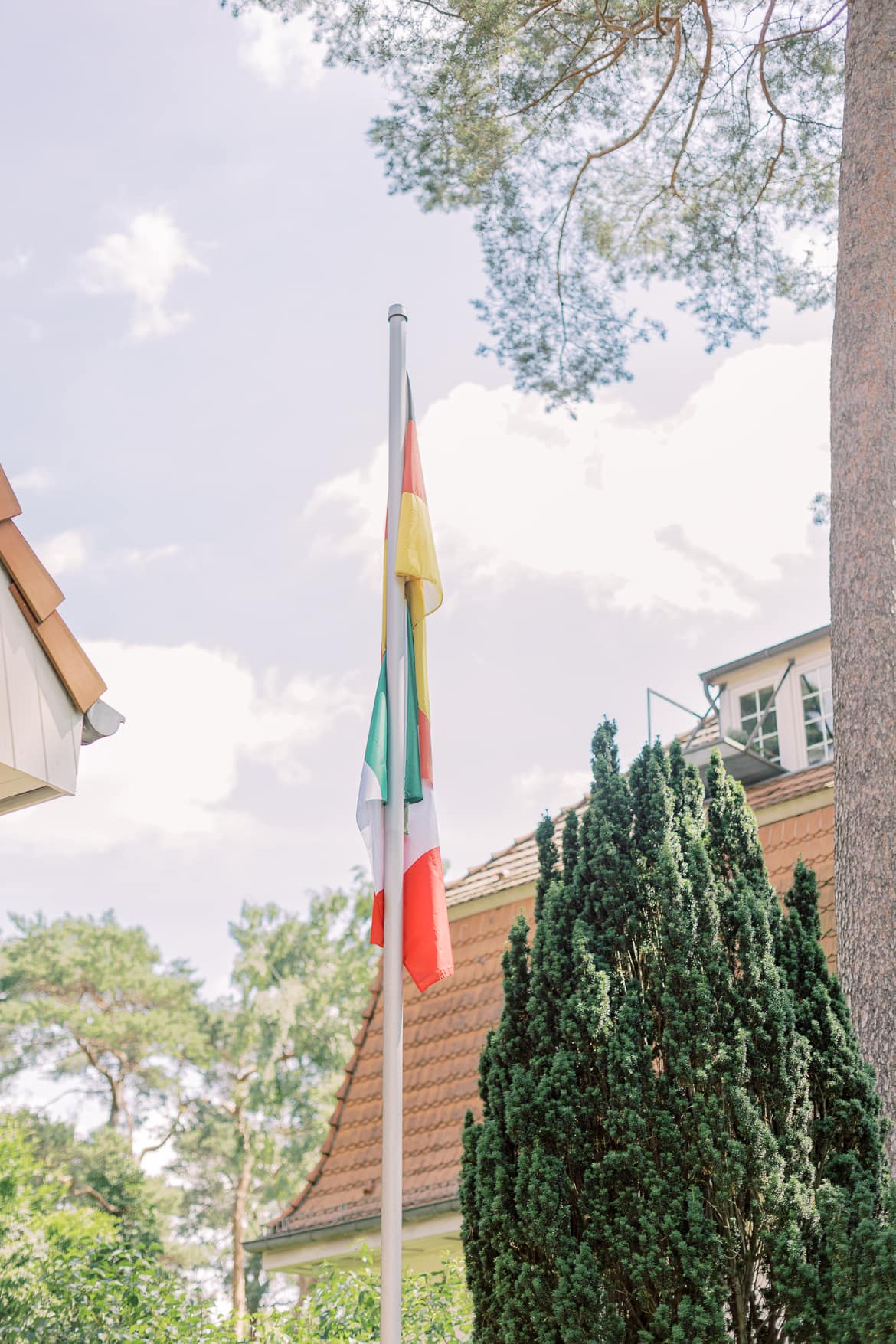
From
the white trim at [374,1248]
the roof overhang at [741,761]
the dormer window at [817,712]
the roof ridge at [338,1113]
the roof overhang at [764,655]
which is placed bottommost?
the white trim at [374,1248]

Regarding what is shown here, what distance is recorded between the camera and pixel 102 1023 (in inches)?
1070

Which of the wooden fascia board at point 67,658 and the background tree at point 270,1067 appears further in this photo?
the background tree at point 270,1067

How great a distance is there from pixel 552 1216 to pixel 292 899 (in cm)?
2619

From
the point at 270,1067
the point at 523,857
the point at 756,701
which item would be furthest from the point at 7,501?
the point at 270,1067

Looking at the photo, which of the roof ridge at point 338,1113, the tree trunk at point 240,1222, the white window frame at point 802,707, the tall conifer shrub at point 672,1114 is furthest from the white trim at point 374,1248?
the tree trunk at point 240,1222

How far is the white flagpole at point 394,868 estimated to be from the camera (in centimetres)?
417

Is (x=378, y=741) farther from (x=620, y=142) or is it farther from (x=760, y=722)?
(x=620, y=142)

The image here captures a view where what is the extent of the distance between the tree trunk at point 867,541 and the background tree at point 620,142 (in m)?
0.06

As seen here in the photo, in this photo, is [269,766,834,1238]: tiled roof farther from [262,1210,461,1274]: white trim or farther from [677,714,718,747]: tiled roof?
[677,714,718,747]: tiled roof

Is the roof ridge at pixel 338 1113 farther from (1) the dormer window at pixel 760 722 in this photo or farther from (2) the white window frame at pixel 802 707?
(2) the white window frame at pixel 802 707

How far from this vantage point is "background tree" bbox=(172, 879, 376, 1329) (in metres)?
26.9

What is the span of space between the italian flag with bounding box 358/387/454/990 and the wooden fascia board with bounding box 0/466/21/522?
163 cm

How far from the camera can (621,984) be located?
474 cm

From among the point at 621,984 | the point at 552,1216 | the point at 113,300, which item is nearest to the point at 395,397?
the point at 621,984
